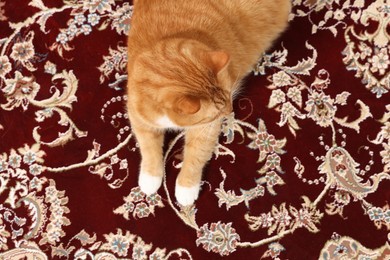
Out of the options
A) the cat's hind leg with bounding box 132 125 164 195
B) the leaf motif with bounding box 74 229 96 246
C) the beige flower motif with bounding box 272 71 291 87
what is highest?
the beige flower motif with bounding box 272 71 291 87

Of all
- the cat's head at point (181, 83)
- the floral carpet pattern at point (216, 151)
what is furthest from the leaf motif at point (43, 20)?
the cat's head at point (181, 83)

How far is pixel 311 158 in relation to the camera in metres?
1.26

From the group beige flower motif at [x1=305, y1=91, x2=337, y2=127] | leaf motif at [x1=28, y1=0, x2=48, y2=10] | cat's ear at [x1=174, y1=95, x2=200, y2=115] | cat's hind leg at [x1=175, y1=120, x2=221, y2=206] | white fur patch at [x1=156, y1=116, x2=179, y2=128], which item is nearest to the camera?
cat's ear at [x1=174, y1=95, x2=200, y2=115]

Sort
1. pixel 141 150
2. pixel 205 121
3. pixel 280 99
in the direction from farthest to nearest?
pixel 280 99 < pixel 141 150 < pixel 205 121

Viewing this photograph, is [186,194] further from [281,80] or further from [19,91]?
[19,91]

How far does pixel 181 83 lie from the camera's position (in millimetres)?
859

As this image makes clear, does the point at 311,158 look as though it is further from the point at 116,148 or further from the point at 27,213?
the point at 27,213

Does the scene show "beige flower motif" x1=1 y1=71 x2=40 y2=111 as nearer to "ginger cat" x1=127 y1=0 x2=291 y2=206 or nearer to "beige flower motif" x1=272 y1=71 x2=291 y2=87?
"ginger cat" x1=127 y1=0 x2=291 y2=206

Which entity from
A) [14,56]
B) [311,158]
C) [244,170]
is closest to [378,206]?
[311,158]

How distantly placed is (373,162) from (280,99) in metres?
0.37

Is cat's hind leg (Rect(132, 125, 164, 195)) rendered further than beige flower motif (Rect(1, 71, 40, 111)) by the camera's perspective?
No

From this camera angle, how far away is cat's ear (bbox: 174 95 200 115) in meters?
0.80

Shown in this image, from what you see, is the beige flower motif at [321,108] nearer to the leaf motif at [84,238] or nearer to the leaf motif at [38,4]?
the leaf motif at [84,238]

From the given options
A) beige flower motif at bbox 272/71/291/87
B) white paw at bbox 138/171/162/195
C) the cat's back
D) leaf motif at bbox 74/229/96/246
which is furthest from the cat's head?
leaf motif at bbox 74/229/96/246
